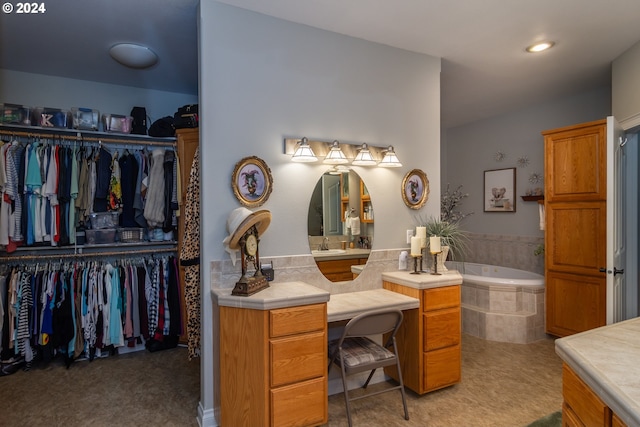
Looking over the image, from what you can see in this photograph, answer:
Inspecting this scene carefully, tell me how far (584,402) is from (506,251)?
4.32 metres

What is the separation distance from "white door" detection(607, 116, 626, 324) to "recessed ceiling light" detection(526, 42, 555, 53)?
0.85 m

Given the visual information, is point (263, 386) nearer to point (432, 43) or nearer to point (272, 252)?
point (272, 252)

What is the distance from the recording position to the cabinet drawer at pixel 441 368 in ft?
8.85

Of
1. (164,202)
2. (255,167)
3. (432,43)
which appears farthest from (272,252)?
(432,43)

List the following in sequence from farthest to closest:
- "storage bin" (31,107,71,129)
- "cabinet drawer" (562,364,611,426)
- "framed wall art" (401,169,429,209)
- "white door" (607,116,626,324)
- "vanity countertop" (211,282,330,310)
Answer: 1. "storage bin" (31,107,71,129)
2. "framed wall art" (401,169,429,209)
3. "white door" (607,116,626,324)
4. "vanity countertop" (211,282,330,310)
5. "cabinet drawer" (562,364,611,426)

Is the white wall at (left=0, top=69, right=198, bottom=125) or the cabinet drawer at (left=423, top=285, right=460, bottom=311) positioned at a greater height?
the white wall at (left=0, top=69, right=198, bottom=125)

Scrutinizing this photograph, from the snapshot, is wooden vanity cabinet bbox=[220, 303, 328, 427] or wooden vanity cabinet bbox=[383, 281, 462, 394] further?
wooden vanity cabinet bbox=[383, 281, 462, 394]

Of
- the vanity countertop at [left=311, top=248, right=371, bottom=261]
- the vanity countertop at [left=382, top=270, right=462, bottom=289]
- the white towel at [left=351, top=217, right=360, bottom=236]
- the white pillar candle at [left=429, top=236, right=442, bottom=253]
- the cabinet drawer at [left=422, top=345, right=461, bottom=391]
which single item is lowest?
the cabinet drawer at [left=422, top=345, right=461, bottom=391]

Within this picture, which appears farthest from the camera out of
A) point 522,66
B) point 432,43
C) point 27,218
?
point 522,66

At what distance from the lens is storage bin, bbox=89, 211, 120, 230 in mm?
3713

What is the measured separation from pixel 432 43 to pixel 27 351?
14.5 feet

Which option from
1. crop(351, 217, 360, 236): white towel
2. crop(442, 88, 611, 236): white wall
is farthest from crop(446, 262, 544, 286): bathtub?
crop(351, 217, 360, 236): white towel

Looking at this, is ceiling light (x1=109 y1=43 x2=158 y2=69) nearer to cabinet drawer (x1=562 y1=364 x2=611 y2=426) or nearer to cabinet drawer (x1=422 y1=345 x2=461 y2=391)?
cabinet drawer (x1=422 y1=345 x2=461 y2=391)

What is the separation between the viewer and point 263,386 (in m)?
2.07
